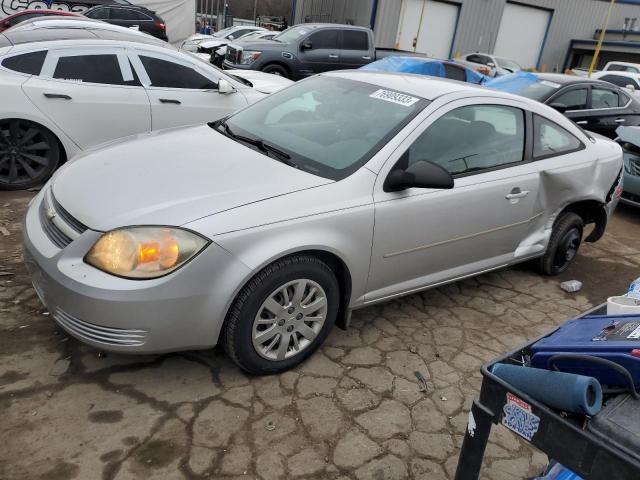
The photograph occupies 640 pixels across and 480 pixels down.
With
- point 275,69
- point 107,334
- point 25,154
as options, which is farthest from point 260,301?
point 275,69

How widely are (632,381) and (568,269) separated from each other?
3.72 metres

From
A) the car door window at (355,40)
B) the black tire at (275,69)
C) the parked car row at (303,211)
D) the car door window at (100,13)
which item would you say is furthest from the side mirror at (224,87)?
the car door window at (100,13)

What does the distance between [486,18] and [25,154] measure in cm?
2395

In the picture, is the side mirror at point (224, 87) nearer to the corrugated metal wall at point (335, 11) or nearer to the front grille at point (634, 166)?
the front grille at point (634, 166)

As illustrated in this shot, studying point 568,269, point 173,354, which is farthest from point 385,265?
point 568,269

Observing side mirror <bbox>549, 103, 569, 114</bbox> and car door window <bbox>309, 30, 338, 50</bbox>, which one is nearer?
side mirror <bbox>549, 103, 569, 114</bbox>

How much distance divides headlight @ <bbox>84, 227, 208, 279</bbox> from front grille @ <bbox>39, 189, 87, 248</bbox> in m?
0.21

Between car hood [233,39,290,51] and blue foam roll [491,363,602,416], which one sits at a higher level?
blue foam roll [491,363,602,416]

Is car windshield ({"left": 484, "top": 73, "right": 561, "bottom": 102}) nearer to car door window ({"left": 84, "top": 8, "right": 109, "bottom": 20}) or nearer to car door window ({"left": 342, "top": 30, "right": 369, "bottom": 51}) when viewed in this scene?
car door window ({"left": 342, "top": 30, "right": 369, "bottom": 51})

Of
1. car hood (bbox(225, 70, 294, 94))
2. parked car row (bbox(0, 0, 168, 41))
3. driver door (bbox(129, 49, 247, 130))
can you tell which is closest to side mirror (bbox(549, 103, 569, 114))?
car hood (bbox(225, 70, 294, 94))

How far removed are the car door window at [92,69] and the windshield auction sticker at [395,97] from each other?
121 inches

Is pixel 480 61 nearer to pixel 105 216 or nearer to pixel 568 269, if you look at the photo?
pixel 568 269

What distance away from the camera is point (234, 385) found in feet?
9.27

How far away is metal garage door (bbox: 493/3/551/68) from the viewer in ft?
84.3
